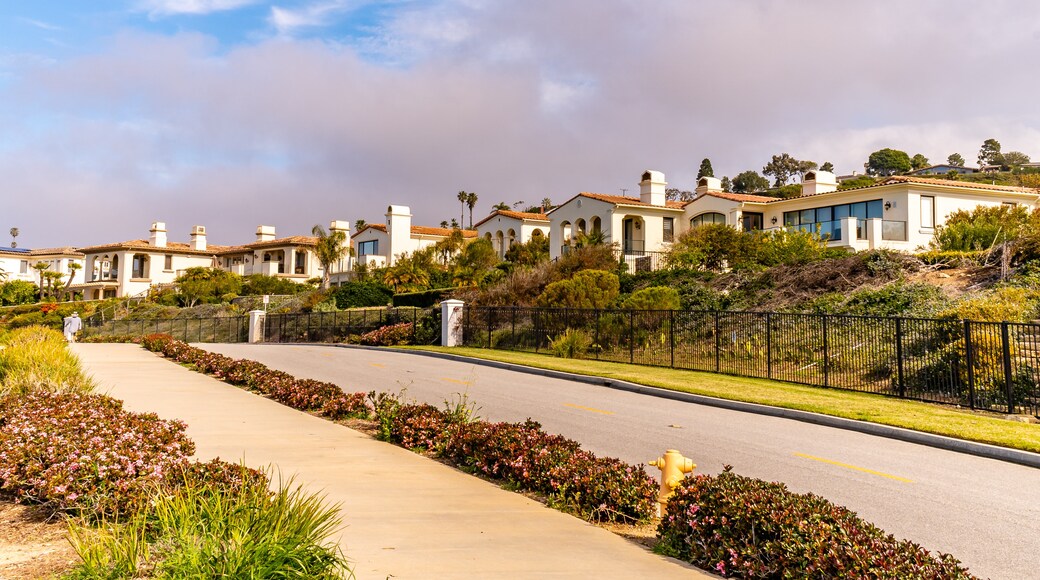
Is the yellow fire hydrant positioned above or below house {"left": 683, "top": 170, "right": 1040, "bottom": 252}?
below

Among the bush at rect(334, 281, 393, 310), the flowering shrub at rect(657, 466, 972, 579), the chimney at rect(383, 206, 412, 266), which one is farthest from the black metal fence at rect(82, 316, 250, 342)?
the flowering shrub at rect(657, 466, 972, 579)

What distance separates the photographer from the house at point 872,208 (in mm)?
39312

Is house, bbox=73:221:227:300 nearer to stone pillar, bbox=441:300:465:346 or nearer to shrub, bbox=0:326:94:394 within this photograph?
stone pillar, bbox=441:300:465:346

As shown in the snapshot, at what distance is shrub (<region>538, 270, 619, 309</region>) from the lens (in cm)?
2941

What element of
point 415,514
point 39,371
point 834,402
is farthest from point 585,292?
point 415,514

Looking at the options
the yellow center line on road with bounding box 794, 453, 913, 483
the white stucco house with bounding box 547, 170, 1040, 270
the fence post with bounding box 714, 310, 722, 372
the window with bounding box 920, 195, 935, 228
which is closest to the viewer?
the yellow center line on road with bounding box 794, 453, 913, 483

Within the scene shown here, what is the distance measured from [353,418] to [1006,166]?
543 feet

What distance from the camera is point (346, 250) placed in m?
75.3

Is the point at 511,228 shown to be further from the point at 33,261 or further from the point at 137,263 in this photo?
the point at 33,261

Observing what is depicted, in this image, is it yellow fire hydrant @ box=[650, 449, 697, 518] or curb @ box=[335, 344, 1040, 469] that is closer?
yellow fire hydrant @ box=[650, 449, 697, 518]

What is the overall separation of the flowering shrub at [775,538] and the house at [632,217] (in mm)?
43495

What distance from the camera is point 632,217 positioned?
5150 centimetres

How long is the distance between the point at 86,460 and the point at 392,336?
93.1ft

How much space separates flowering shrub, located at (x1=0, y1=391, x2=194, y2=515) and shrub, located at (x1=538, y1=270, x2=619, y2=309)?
22287mm
